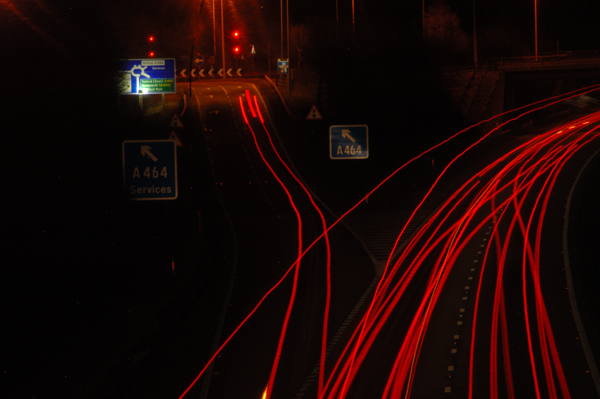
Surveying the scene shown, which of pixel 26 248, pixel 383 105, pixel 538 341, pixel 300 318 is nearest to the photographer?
pixel 538 341

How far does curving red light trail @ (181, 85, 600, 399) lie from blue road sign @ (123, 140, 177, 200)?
13.8ft

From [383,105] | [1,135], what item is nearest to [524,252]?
[1,135]

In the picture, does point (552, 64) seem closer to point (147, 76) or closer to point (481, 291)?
point (147, 76)

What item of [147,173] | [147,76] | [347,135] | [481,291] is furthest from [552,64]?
[147,173]

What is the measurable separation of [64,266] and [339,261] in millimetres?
7968

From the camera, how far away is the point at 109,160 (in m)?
24.3

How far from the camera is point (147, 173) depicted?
15992 mm

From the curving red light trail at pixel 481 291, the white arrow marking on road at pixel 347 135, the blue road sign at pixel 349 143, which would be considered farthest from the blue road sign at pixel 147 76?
the white arrow marking on road at pixel 347 135

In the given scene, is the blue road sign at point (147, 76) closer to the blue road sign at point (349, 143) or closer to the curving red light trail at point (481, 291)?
the curving red light trail at point (481, 291)

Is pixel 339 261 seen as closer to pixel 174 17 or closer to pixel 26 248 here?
pixel 26 248

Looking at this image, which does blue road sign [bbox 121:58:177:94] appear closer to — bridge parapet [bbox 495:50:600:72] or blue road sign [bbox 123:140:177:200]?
blue road sign [bbox 123:140:177:200]

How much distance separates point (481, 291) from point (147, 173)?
8.77 metres

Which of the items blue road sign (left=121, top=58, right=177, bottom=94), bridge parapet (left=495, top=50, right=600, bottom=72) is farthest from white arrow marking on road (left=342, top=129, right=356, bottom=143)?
bridge parapet (left=495, top=50, right=600, bottom=72)

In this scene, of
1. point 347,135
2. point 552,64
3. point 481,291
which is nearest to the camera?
point 481,291
